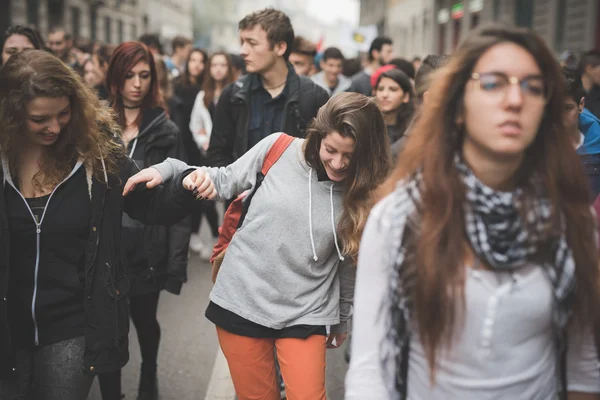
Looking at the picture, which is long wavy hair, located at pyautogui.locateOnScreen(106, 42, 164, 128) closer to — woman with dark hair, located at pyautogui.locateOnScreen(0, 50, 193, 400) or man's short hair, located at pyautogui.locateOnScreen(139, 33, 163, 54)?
woman with dark hair, located at pyautogui.locateOnScreen(0, 50, 193, 400)

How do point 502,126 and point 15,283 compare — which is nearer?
point 502,126

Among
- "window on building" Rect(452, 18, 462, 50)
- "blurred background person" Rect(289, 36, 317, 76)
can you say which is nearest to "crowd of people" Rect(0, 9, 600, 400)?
"blurred background person" Rect(289, 36, 317, 76)

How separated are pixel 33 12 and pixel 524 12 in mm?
19136

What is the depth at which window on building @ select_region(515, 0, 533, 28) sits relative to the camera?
2106 centimetres

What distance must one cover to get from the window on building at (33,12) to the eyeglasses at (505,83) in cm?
2994

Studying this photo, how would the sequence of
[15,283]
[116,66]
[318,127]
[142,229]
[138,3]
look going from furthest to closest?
[138,3], [116,66], [142,229], [318,127], [15,283]

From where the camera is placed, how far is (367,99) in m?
3.23

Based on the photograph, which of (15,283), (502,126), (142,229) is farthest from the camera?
(142,229)

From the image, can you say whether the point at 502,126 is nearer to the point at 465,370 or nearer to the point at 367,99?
the point at 465,370

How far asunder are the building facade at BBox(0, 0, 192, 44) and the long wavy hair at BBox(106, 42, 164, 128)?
21.7 metres

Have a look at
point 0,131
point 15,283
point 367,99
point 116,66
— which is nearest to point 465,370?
point 367,99

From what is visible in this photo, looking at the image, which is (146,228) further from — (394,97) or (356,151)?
(394,97)

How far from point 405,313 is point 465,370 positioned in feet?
0.70

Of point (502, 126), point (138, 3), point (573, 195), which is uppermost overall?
point (138, 3)
